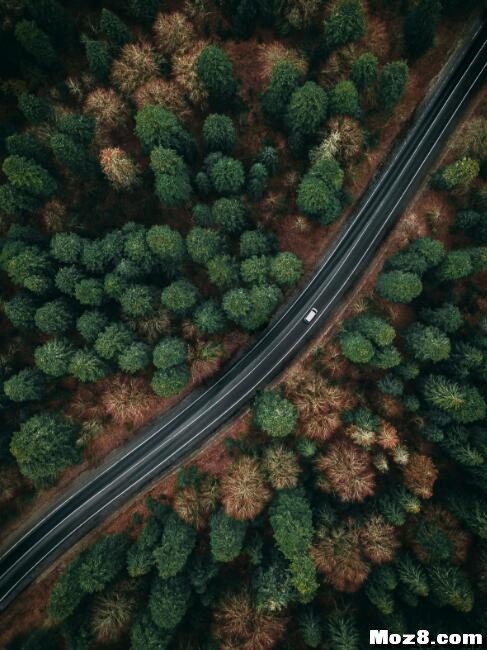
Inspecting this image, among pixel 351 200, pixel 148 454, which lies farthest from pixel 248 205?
pixel 148 454

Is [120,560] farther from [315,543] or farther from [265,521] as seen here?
[315,543]

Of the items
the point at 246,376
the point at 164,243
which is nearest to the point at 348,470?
the point at 246,376

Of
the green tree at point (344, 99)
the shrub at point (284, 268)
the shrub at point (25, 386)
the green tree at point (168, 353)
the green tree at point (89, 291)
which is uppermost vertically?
the green tree at point (344, 99)

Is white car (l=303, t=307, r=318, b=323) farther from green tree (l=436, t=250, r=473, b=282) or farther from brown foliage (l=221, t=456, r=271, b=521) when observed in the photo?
brown foliage (l=221, t=456, r=271, b=521)

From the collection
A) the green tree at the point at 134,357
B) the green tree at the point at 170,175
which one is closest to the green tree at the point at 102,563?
the green tree at the point at 134,357

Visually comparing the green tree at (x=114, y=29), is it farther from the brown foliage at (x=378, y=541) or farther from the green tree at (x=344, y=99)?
the brown foliage at (x=378, y=541)

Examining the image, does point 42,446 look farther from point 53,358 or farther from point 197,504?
point 197,504
